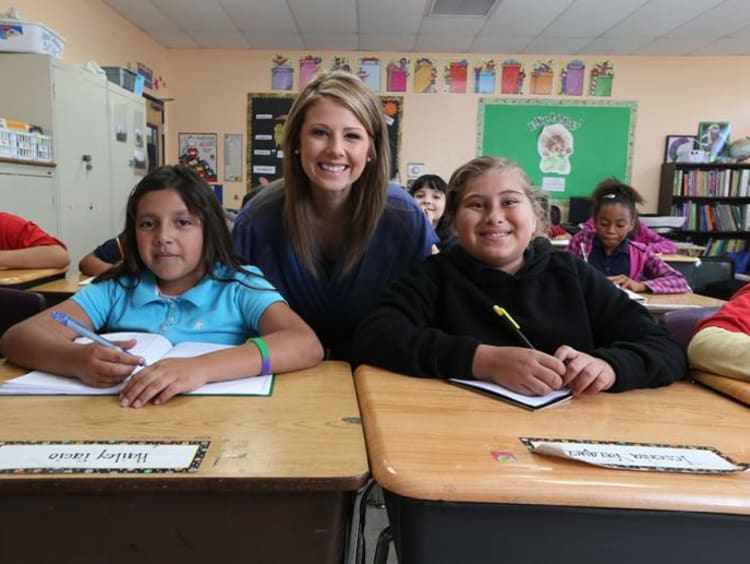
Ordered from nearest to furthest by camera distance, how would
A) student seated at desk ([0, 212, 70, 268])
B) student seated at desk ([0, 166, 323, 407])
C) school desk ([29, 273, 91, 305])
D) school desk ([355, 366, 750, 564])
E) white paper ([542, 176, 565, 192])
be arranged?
school desk ([355, 366, 750, 564]) < student seated at desk ([0, 166, 323, 407]) < school desk ([29, 273, 91, 305]) < student seated at desk ([0, 212, 70, 268]) < white paper ([542, 176, 565, 192])

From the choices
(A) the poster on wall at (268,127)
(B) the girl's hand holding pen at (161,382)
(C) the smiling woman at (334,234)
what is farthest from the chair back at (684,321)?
(A) the poster on wall at (268,127)

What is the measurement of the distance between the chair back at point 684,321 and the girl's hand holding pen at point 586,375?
0.61 m

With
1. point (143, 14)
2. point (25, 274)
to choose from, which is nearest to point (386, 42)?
point (143, 14)

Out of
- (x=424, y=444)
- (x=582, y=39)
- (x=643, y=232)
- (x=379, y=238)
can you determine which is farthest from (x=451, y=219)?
(x=582, y=39)

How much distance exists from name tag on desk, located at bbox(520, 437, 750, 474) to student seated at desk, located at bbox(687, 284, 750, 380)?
1.13 feet

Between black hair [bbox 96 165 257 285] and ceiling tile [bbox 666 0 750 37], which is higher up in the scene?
ceiling tile [bbox 666 0 750 37]

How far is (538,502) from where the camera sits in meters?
0.60

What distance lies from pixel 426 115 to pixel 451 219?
16.4 feet

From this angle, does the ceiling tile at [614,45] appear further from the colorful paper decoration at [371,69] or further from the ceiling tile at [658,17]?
the colorful paper decoration at [371,69]

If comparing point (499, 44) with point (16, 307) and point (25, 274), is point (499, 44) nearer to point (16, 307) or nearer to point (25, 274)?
point (25, 274)

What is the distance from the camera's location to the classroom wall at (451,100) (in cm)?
593

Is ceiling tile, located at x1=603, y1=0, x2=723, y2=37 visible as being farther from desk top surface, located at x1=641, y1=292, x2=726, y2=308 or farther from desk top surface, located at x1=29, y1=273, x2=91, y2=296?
desk top surface, located at x1=29, y1=273, x2=91, y2=296

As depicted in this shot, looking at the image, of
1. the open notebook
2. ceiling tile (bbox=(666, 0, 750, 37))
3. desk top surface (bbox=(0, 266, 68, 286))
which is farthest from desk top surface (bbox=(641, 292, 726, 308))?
ceiling tile (bbox=(666, 0, 750, 37))

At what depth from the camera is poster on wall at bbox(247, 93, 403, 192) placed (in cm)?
597
